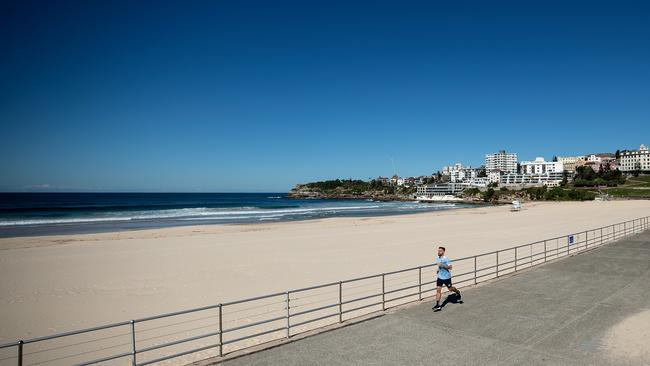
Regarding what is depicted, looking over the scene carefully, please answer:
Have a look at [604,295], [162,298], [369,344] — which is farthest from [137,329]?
[604,295]

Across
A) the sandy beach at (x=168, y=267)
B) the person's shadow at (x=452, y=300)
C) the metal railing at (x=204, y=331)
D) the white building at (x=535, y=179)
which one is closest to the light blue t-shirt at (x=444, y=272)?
the metal railing at (x=204, y=331)

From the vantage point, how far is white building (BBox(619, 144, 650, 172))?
17862 centimetres

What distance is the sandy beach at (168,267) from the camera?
1189cm

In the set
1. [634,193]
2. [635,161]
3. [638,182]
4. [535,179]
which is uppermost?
[635,161]

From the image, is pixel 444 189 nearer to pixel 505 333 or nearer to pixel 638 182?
pixel 638 182

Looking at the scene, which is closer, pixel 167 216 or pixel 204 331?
pixel 204 331

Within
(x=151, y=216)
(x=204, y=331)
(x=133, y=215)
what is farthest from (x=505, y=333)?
(x=133, y=215)

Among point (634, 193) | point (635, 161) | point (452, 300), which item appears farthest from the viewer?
point (635, 161)

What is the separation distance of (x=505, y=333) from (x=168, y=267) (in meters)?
15.0

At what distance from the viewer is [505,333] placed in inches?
309

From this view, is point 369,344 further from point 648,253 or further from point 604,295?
Answer: point 648,253

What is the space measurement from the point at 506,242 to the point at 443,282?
17770mm

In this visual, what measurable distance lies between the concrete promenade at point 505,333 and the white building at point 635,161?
8312 inches

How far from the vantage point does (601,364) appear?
6.48m
